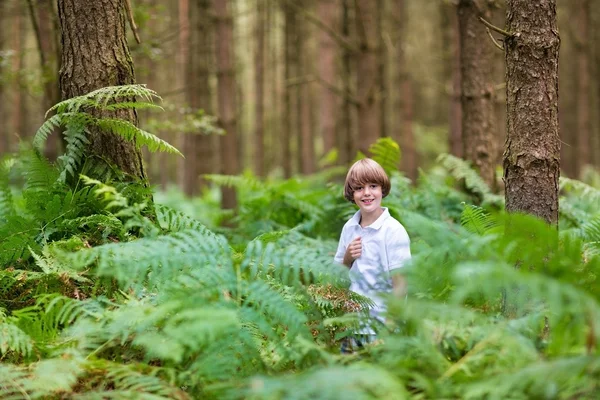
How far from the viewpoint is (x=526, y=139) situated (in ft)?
12.7

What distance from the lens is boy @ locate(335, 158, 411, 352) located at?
373cm

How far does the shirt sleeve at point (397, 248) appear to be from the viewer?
12.2 ft

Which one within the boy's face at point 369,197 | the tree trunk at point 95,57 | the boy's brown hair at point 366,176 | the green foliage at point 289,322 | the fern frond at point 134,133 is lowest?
the green foliage at point 289,322

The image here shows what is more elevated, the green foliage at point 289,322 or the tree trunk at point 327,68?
the tree trunk at point 327,68

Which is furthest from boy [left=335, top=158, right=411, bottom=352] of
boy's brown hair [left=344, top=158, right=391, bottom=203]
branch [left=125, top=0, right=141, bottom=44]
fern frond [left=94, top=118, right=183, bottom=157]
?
branch [left=125, top=0, right=141, bottom=44]

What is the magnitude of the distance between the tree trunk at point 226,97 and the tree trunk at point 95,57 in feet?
15.9

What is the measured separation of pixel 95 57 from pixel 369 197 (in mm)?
2382

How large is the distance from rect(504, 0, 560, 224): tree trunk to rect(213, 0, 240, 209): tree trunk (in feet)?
20.1

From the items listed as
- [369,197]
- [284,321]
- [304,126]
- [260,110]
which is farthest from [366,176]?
[304,126]

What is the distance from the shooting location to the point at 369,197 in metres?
3.93

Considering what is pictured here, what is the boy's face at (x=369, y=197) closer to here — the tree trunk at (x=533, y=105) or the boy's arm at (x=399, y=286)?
the boy's arm at (x=399, y=286)

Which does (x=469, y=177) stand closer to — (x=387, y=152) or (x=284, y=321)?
(x=387, y=152)

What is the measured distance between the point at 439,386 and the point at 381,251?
137 cm

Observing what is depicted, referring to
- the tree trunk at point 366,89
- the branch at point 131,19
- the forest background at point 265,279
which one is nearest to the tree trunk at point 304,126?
the tree trunk at point 366,89
